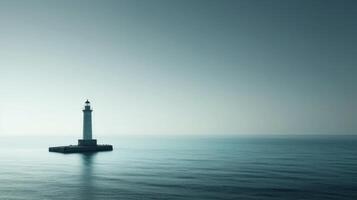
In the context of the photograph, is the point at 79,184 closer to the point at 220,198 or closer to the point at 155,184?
the point at 155,184

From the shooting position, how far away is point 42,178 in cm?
5528

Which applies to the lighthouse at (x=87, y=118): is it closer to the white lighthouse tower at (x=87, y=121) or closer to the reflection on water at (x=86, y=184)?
the white lighthouse tower at (x=87, y=121)

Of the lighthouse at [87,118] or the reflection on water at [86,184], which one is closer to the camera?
the reflection on water at [86,184]

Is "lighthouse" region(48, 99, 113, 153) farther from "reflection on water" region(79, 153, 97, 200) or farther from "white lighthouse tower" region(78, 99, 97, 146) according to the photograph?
"reflection on water" region(79, 153, 97, 200)

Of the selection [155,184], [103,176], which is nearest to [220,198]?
[155,184]

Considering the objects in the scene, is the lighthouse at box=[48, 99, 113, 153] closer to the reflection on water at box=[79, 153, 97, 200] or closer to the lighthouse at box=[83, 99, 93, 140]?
the lighthouse at box=[83, 99, 93, 140]

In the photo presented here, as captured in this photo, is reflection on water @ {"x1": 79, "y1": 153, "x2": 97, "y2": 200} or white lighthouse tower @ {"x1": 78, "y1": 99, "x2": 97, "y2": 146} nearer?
reflection on water @ {"x1": 79, "y1": 153, "x2": 97, "y2": 200}

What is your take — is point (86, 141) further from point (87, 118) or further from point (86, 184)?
point (86, 184)

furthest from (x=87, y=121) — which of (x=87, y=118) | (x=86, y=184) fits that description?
(x=86, y=184)

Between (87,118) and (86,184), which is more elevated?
(87,118)

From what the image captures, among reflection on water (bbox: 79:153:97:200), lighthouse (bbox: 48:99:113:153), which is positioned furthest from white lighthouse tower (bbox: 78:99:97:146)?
reflection on water (bbox: 79:153:97:200)

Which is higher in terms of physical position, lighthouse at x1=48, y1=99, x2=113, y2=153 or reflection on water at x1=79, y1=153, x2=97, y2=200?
lighthouse at x1=48, y1=99, x2=113, y2=153

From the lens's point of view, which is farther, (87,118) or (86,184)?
(87,118)

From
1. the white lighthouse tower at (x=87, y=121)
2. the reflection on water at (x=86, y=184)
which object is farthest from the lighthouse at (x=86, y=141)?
the reflection on water at (x=86, y=184)
